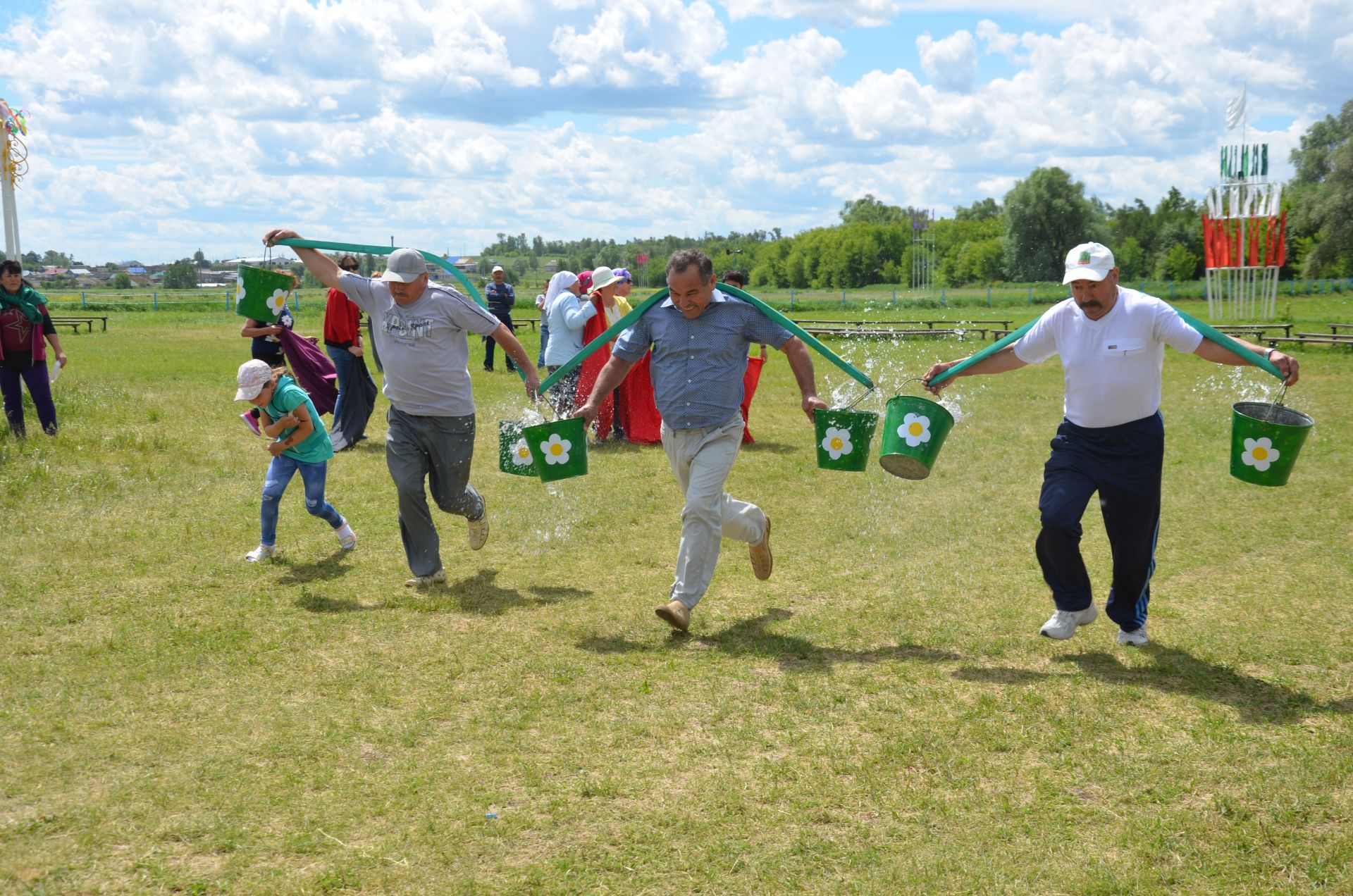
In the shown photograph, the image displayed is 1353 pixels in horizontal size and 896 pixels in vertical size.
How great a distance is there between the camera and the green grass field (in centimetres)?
366

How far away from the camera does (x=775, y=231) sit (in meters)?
133

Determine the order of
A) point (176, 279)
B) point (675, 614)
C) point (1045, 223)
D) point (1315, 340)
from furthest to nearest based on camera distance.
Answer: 1. point (1045, 223)
2. point (176, 279)
3. point (1315, 340)
4. point (675, 614)

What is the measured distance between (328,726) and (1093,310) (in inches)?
149

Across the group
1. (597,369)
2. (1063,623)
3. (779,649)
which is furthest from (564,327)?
(1063,623)

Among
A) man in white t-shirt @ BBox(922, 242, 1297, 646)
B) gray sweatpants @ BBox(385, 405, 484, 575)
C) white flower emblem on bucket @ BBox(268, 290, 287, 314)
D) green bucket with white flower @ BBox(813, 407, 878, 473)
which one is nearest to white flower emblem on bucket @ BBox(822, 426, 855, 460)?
green bucket with white flower @ BBox(813, 407, 878, 473)

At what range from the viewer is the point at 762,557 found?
6590 millimetres

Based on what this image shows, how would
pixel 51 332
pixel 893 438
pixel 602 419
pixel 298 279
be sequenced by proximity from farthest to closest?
pixel 602 419
pixel 51 332
pixel 298 279
pixel 893 438

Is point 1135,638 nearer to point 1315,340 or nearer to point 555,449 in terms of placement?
point 555,449

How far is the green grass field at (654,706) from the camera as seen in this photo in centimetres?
366

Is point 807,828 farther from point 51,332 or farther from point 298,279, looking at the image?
point 51,332

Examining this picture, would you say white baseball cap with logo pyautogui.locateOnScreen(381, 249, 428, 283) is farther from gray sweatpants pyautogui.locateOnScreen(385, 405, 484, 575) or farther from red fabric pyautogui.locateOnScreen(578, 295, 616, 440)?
red fabric pyautogui.locateOnScreen(578, 295, 616, 440)

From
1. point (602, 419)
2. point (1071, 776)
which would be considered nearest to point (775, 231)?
point (602, 419)

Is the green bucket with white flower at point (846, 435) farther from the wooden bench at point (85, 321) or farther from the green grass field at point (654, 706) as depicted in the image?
the wooden bench at point (85, 321)

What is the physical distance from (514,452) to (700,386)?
5.00 ft
